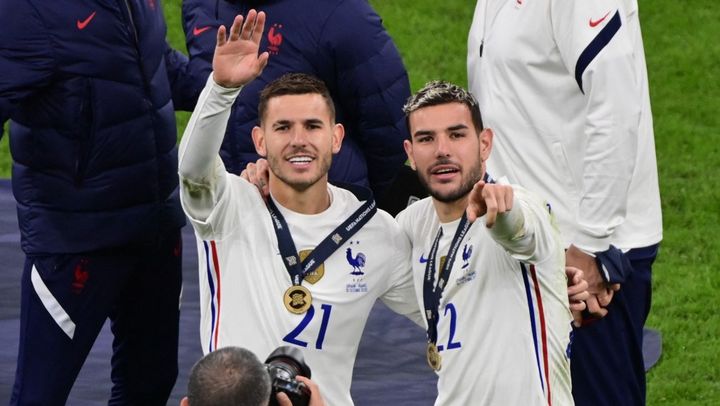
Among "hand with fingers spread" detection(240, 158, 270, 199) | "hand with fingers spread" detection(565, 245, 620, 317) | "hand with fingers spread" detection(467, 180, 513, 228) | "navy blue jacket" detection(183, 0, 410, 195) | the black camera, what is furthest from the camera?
"navy blue jacket" detection(183, 0, 410, 195)

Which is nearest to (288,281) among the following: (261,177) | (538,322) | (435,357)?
(261,177)

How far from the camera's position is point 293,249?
465cm

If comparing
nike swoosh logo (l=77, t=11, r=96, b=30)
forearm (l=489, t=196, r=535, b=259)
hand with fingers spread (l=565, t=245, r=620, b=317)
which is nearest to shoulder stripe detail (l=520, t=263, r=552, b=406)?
forearm (l=489, t=196, r=535, b=259)

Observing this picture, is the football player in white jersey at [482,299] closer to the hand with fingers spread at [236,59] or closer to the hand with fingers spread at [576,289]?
the hand with fingers spread at [576,289]

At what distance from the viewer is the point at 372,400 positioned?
6.71 metres

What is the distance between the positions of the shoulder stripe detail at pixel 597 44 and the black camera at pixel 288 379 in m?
1.46

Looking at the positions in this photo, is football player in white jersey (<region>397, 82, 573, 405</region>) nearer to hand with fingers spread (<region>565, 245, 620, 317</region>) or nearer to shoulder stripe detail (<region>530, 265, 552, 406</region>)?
shoulder stripe detail (<region>530, 265, 552, 406</region>)

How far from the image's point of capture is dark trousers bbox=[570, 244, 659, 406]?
5.03 meters

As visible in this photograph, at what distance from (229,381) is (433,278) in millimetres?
1401

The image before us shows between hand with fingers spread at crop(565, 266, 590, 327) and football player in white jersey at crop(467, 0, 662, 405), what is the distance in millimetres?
148

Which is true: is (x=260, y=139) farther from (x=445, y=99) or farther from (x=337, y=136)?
(x=445, y=99)

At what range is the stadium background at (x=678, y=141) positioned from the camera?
24.5 ft

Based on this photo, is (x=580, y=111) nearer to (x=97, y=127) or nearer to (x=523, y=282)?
(x=523, y=282)

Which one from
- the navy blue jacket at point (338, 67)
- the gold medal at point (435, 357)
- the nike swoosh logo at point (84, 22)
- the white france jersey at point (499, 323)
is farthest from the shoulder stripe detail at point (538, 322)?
the nike swoosh logo at point (84, 22)
